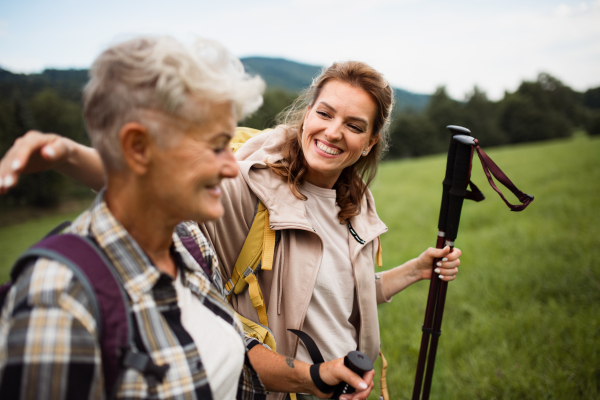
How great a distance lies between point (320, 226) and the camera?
2367 millimetres

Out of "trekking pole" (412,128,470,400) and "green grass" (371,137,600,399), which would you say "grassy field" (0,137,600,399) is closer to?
"green grass" (371,137,600,399)

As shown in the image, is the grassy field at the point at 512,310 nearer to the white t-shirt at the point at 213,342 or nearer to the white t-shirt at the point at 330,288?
the white t-shirt at the point at 330,288

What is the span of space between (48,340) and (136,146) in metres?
0.58

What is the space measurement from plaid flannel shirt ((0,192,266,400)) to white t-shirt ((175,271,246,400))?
0.05 meters

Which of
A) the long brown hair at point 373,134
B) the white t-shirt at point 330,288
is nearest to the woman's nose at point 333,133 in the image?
the long brown hair at point 373,134

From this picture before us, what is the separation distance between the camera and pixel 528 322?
14.7 ft

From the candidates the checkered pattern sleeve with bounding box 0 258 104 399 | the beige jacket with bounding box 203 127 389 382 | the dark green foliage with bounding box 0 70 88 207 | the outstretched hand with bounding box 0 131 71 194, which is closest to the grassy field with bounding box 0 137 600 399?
the beige jacket with bounding box 203 127 389 382

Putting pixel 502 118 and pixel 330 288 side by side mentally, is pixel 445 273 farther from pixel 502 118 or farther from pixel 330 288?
pixel 502 118

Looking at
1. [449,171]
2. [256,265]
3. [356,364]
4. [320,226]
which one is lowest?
[356,364]

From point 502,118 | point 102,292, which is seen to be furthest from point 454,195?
point 502,118

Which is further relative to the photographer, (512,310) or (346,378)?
(512,310)

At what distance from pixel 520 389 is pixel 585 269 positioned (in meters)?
3.08

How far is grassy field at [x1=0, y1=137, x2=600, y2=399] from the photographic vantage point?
3.64m

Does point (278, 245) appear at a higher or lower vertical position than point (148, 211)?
lower
